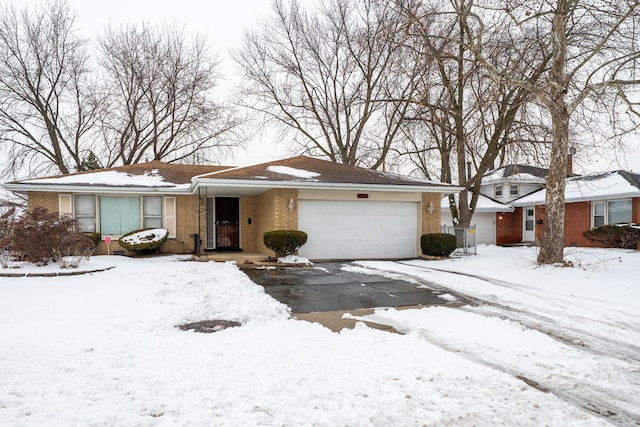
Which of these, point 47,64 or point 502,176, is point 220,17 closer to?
point 47,64

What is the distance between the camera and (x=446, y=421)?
295cm

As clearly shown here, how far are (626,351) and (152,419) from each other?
4919 mm

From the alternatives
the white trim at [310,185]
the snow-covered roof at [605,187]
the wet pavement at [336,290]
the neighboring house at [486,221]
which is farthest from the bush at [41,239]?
the neighboring house at [486,221]

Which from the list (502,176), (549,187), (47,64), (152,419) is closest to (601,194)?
(502,176)

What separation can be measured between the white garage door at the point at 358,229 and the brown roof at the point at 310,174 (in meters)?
0.81

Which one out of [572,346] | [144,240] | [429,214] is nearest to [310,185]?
[429,214]

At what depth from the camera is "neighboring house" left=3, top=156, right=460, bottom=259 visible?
44.5 feet

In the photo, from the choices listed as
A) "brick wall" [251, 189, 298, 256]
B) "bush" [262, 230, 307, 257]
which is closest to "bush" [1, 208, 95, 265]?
"bush" [262, 230, 307, 257]

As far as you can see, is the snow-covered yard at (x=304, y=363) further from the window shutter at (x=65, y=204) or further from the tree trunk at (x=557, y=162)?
the window shutter at (x=65, y=204)

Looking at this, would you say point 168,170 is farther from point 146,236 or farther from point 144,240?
point 144,240

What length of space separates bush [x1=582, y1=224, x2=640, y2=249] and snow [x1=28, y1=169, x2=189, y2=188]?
17.4 meters

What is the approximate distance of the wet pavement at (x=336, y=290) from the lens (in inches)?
273

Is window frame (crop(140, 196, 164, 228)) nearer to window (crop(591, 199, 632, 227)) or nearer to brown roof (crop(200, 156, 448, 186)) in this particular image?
brown roof (crop(200, 156, 448, 186))

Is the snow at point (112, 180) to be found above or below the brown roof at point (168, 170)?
below
